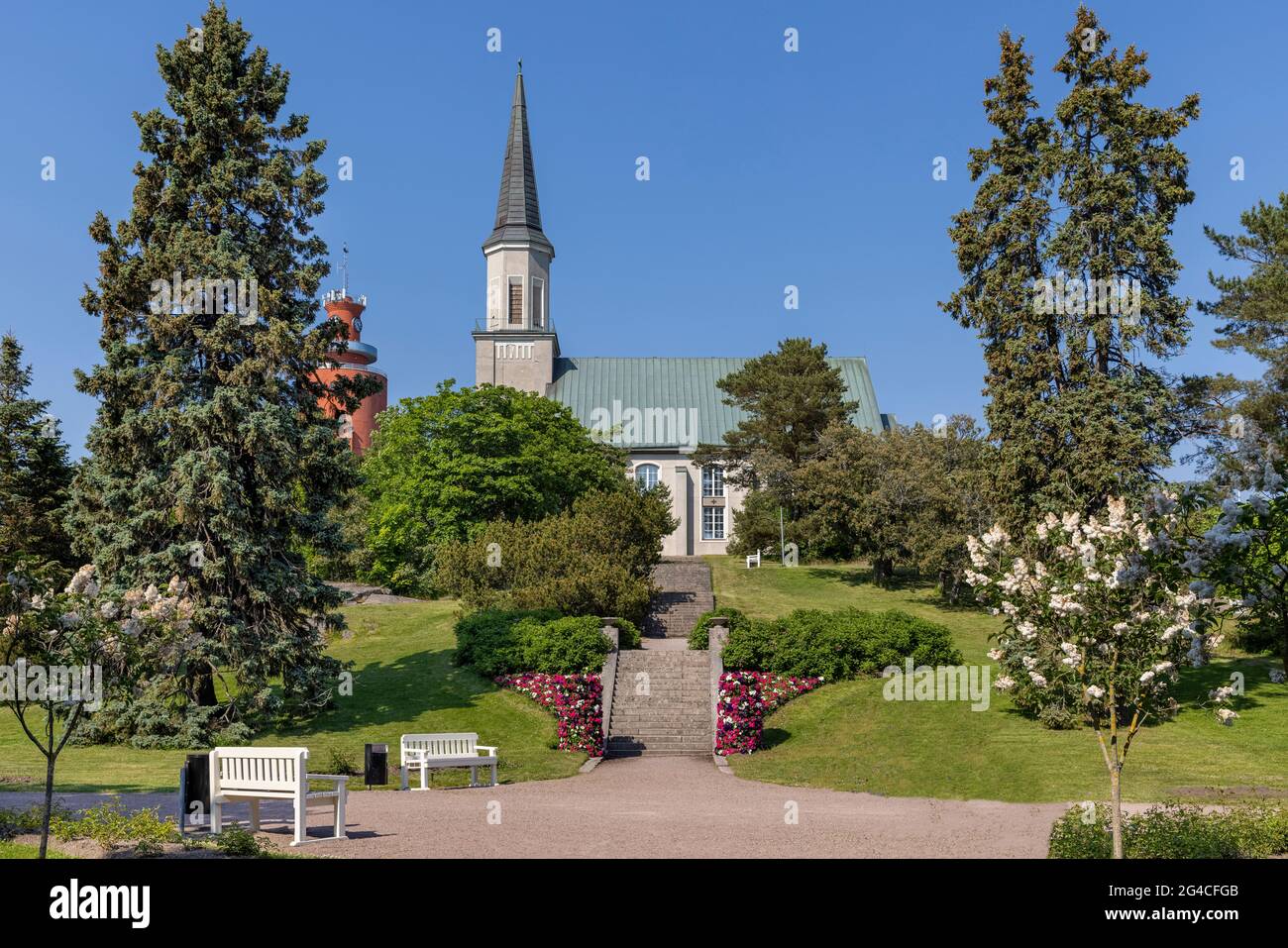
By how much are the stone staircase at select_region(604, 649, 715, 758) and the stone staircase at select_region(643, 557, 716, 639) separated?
5940 millimetres

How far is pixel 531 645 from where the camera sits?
25344 millimetres

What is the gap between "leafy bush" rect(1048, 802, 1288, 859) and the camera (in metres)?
9.75

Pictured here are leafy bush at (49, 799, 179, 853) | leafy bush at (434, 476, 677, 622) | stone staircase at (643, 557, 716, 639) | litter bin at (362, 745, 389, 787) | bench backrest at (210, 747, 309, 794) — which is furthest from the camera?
stone staircase at (643, 557, 716, 639)

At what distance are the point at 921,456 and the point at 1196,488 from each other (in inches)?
1168

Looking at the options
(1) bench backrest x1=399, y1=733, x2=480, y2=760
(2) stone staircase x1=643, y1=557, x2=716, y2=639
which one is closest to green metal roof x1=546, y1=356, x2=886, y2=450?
(2) stone staircase x1=643, y1=557, x2=716, y2=639

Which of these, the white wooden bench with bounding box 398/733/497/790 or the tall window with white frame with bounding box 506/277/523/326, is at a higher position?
the tall window with white frame with bounding box 506/277/523/326

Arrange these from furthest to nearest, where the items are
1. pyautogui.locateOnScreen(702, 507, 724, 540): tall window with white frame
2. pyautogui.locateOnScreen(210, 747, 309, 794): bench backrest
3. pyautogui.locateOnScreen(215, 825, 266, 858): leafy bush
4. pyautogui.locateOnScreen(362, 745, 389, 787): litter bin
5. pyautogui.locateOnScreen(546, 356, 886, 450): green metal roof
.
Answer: pyautogui.locateOnScreen(546, 356, 886, 450): green metal roof < pyautogui.locateOnScreen(702, 507, 724, 540): tall window with white frame < pyautogui.locateOnScreen(362, 745, 389, 787): litter bin < pyautogui.locateOnScreen(210, 747, 309, 794): bench backrest < pyautogui.locateOnScreen(215, 825, 266, 858): leafy bush

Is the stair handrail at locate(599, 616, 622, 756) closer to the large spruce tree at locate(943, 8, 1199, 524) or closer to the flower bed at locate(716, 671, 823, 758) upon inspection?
the flower bed at locate(716, 671, 823, 758)

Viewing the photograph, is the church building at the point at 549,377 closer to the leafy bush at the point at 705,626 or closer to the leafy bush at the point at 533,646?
the leafy bush at the point at 705,626

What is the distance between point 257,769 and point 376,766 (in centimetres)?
481

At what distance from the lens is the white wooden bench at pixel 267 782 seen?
11.5 metres

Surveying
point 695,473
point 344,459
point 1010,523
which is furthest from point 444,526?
point 695,473

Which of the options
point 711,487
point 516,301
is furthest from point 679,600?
point 516,301

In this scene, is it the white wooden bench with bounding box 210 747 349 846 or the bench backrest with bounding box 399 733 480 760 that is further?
the bench backrest with bounding box 399 733 480 760
